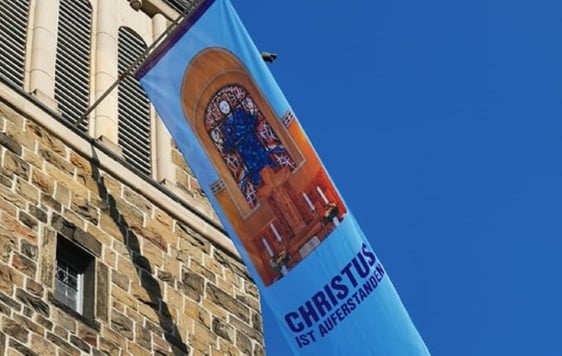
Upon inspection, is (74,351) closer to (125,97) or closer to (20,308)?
(20,308)

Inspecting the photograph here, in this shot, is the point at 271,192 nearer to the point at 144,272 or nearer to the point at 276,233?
the point at 276,233

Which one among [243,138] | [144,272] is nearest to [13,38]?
[144,272]

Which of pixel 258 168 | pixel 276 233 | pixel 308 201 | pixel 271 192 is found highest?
pixel 258 168

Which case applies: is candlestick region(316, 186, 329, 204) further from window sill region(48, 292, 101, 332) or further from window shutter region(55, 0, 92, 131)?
window shutter region(55, 0, 92, 131)

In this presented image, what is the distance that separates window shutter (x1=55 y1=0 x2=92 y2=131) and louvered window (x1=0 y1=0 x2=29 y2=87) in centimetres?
50

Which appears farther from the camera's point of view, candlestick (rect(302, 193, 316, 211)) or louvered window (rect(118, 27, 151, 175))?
louvered window (rect(118, 27, 151, 175))

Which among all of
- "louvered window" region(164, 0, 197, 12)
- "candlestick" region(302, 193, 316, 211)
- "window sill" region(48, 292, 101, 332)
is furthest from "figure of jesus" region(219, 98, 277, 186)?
"louvered window" region(164, 0, 197, 12)

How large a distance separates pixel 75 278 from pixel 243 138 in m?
2.32

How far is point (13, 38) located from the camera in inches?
869

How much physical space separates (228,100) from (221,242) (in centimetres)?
295

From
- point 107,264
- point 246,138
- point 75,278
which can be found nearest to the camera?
point 246,138

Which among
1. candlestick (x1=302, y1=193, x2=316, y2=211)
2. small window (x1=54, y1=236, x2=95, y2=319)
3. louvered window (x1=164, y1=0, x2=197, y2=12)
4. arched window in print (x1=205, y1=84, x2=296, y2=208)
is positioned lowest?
candlestick (x1=302, y1=193, x2=316, y2=211)

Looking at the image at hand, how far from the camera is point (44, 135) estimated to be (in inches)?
814

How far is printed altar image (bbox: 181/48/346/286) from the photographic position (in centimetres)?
1847
